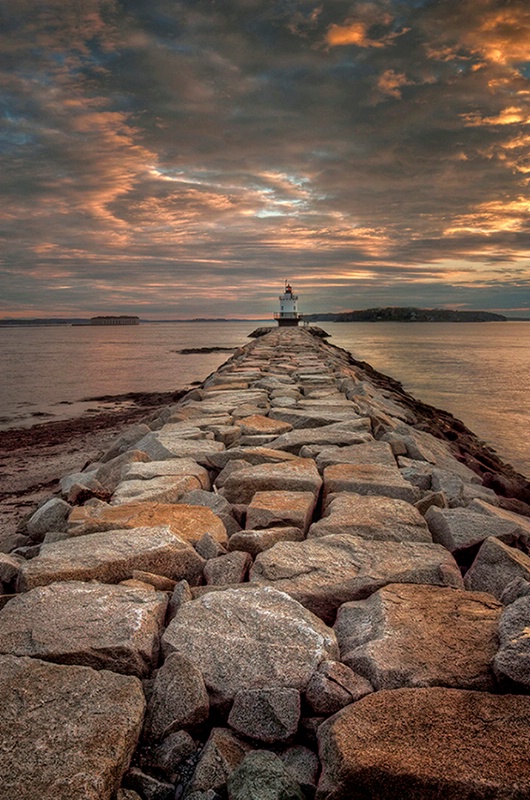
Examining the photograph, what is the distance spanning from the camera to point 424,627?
160 centimetres

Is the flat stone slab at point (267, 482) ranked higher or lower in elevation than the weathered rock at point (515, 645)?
lower

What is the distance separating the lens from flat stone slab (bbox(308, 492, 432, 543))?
2330mm

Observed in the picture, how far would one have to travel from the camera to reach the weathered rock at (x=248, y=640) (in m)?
1.43

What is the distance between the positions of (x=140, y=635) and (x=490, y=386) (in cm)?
1776

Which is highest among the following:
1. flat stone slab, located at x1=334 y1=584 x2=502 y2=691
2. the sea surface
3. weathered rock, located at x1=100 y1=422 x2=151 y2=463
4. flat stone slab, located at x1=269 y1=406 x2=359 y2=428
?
flat stone slab, located at x1=269 y1=406 x2=359 y2=428

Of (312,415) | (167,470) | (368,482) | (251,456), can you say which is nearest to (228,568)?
(368,482)

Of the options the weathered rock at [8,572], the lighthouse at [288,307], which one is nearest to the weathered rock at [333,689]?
the weathered rock at [8,572]

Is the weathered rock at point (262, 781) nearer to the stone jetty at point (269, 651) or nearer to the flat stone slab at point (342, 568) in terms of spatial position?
the stone jetty at point (269, 651)

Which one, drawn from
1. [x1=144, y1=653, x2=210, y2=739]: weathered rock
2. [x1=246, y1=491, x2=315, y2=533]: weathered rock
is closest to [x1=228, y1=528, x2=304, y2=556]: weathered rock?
[x1=246, y1=491, x2=315, y2=533]: weathered rock

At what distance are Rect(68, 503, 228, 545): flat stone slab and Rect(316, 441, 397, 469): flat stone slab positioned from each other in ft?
3.31

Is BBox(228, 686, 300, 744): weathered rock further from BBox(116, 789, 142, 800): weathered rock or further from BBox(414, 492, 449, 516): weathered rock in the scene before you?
BBox(414, 492, 449, 516): weathered rock

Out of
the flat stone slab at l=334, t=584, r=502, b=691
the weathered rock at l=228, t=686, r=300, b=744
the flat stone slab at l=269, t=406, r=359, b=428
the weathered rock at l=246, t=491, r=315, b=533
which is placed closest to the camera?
the weathered rock at l=228, t=686, r=300, b=744

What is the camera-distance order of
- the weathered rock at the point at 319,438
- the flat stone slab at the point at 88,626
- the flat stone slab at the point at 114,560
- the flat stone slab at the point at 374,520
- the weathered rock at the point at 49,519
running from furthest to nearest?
the weathered rock at the point at 319,438 < the weathered rock at the point at 49,519 < the flat stone slab at the point at 374,520 < the flat stone slab at the point at 114,560 < the flat stone slab at the point at 88,626

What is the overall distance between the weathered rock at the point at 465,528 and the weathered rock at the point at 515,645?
0.75 meters
